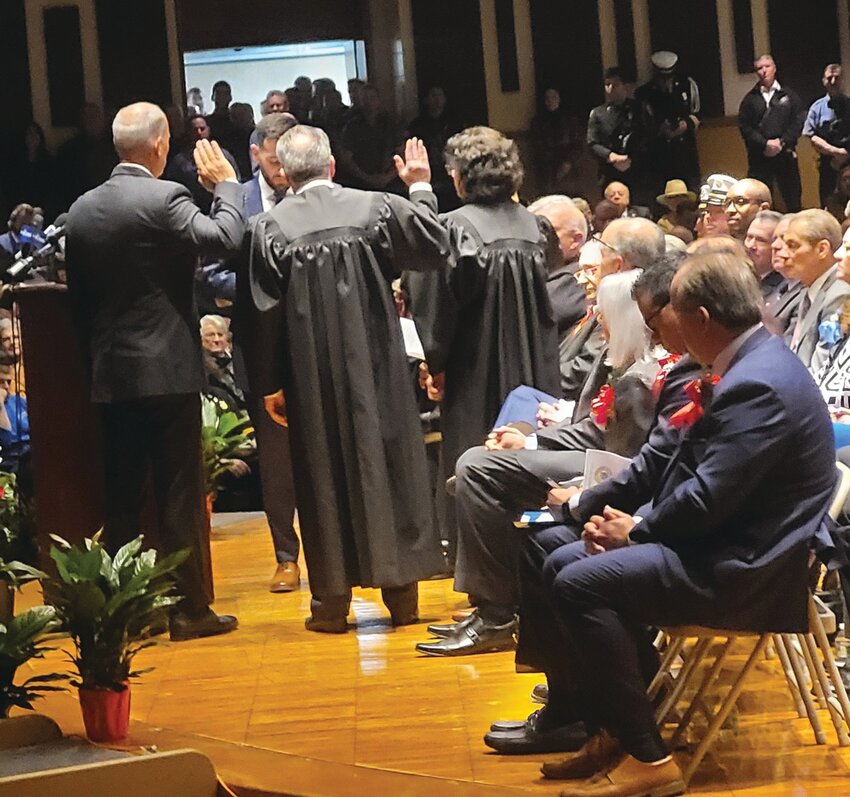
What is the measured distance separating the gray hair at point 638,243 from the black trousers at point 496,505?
0.66m

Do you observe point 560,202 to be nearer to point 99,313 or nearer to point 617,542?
point 99,313

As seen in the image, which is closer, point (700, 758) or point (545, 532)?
A: point (700, 758)

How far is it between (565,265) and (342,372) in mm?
1065

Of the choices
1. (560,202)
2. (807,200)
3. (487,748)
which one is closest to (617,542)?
(487,748)

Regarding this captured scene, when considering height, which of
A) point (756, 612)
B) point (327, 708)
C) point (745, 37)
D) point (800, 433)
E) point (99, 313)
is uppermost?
point (745, 37)

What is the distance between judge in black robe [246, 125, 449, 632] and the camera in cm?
503

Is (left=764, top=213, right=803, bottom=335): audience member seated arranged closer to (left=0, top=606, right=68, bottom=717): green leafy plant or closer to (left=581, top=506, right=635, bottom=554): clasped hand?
(left=581, top=506, right=635, bottom=554): clasped hand

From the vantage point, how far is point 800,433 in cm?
322

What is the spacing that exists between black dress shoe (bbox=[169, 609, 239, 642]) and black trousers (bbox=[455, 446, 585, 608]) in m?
0.94

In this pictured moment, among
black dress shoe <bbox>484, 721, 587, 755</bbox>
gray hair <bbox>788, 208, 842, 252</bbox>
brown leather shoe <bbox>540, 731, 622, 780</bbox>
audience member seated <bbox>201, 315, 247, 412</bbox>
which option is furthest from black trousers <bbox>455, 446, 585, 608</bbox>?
audience member seated <bbox>201, 315, 247, 412</bbox>

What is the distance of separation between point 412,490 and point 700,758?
1.95m

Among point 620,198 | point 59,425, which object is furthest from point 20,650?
point 620,198

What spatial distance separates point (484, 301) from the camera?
5.20 m

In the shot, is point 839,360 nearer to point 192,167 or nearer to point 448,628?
point 448,628
